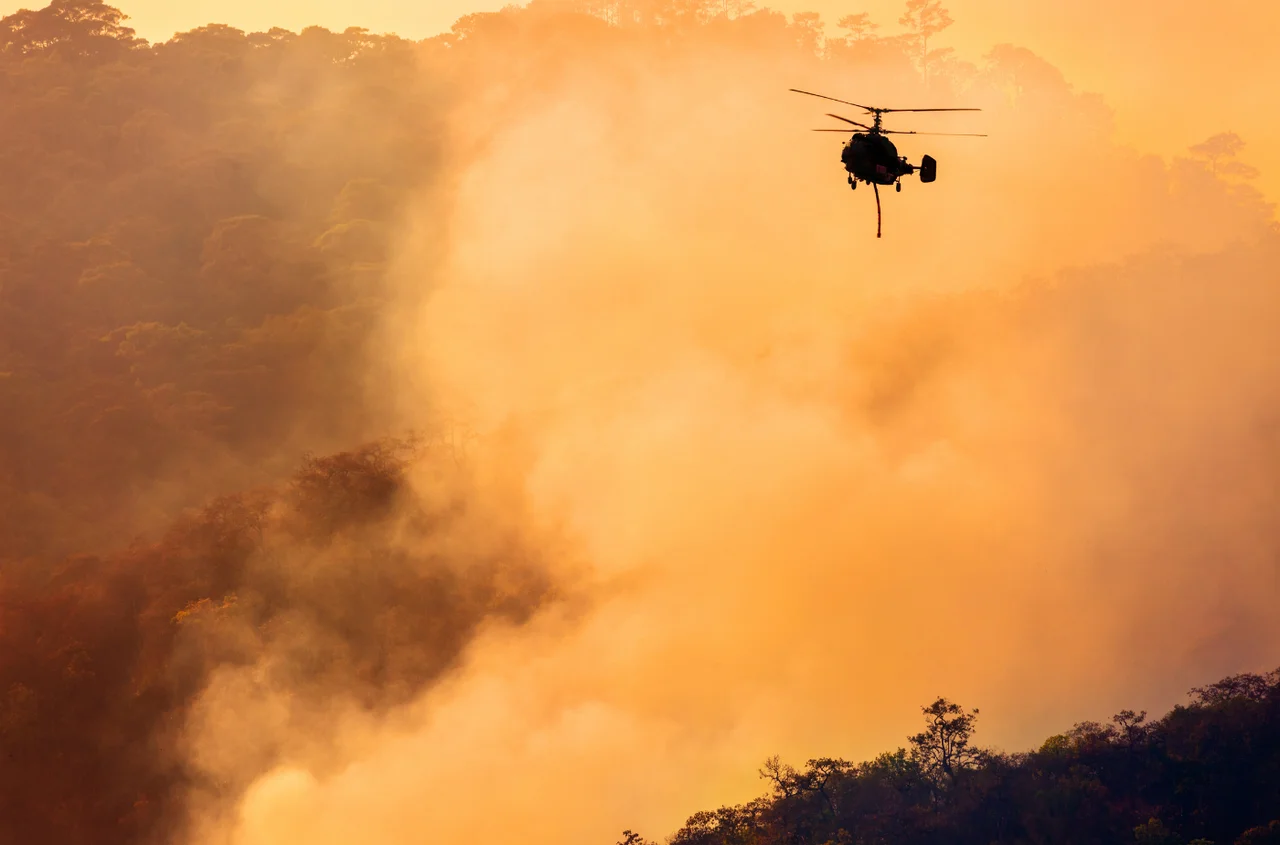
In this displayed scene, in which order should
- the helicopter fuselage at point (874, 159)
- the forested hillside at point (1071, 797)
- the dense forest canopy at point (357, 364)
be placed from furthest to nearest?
A: 1. the dense forest canopy at point (357, 364)
2. the forested hillside at point (1071, 797)
3. the helicopter fuselage at point (874, 159)

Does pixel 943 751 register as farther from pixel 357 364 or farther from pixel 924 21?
pixel 924 21

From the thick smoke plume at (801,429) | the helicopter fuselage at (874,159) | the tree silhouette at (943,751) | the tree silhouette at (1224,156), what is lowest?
the tree silhouette at (943,751)

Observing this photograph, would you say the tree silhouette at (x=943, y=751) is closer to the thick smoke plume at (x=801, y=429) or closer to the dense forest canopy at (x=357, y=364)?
the dense forest canopy at (x=357, y=364)

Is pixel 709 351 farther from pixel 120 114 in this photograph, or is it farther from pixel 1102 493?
pixel 120 114

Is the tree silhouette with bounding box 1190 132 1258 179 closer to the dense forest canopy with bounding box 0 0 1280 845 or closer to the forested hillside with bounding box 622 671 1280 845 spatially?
the dense forest canopy with bounding box 0 0 1280 845

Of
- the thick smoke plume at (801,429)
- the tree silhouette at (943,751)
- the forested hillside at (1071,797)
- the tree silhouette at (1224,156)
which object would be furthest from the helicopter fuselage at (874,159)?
the tree silhouette at (1224,156)

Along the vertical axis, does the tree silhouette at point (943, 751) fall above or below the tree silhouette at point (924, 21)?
below
